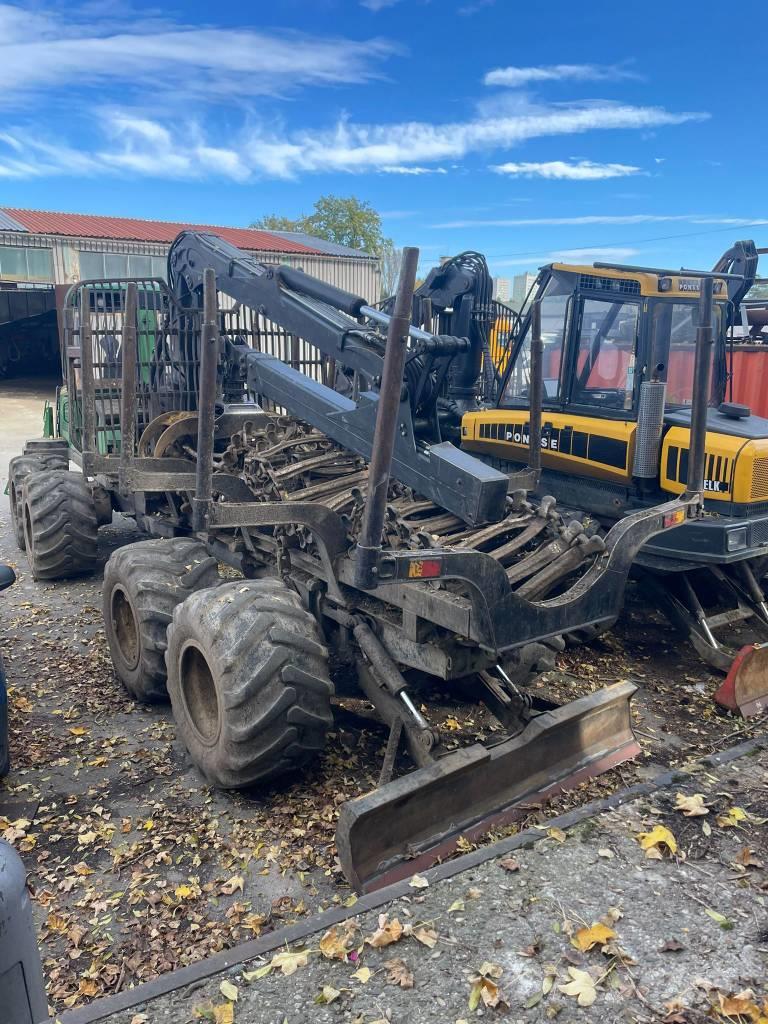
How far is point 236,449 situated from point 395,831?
3479 millimetres

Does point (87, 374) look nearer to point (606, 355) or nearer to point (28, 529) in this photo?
point (28, 529)

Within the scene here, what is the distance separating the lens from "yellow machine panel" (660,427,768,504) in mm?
6230

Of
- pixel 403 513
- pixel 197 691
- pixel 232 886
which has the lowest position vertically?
pixel 232 886

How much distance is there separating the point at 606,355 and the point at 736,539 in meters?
1.87

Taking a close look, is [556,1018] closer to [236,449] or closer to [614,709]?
[614,709]

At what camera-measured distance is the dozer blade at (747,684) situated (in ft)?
18.9

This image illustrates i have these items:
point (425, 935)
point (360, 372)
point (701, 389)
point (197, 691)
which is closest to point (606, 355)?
point (701, 389)

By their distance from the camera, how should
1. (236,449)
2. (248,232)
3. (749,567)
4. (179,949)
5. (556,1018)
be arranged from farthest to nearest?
1. (248,232)
2. (749,567)
3. (236,449)
4. (179,949)
5. (556,1018)

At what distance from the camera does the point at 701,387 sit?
4.80 metres

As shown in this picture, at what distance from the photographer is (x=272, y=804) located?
452 cm

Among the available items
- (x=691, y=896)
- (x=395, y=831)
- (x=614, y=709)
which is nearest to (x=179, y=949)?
(x=395, y=831)

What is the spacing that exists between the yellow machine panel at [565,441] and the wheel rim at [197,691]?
12.4 ft

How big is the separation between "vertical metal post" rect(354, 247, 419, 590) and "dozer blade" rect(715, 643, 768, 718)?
132 inches

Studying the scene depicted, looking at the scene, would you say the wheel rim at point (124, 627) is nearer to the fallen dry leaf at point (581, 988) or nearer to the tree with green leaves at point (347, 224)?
the fallen dry leaf at point (581, 988)
